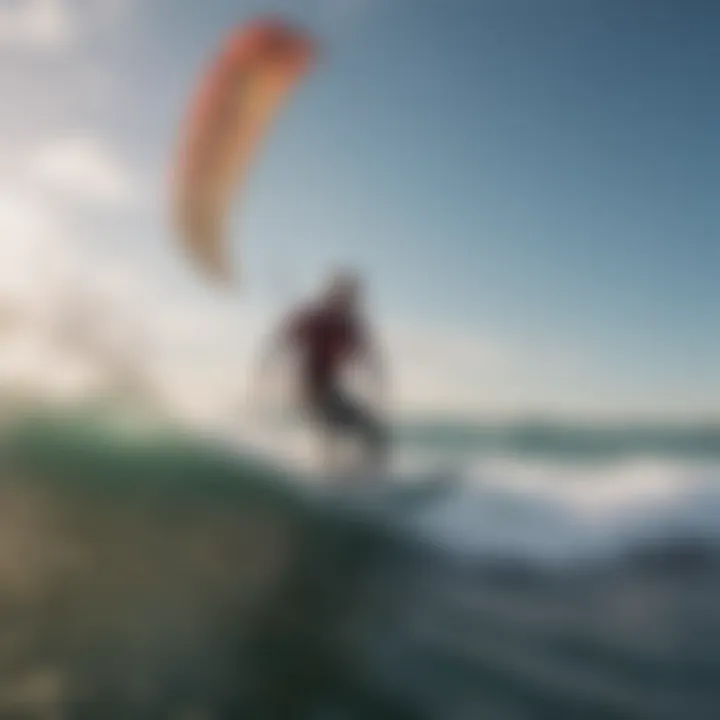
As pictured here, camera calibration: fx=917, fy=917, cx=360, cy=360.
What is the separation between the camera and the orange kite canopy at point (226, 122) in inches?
115

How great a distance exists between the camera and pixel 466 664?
2.73 m

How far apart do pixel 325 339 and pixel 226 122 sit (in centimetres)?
79

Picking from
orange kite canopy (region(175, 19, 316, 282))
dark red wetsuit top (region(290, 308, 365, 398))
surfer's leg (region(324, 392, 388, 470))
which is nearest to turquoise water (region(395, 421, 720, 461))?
surfer's leg (region(324, 392, 388, 470))

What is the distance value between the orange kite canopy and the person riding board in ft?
1.07

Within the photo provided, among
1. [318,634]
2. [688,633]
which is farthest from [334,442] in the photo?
[688,633]

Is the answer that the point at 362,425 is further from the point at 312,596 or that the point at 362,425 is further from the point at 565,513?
the point at 565,513

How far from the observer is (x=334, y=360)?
3.18 m

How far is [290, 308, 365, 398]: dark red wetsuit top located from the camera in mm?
3145

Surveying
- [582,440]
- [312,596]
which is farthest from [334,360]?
[582,440]

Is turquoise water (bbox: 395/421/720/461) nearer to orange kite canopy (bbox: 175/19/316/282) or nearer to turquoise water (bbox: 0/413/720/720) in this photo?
turquoise water (bbox: 0/413/720/720)

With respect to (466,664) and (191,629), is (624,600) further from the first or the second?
(191,629)

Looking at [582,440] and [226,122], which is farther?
[582,440]

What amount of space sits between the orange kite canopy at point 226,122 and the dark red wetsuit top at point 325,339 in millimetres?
315

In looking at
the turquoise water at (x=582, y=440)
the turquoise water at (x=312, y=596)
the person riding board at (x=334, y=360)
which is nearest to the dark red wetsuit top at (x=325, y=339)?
Answer: the person riding board at (x=334, y=360)
